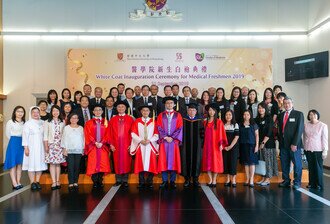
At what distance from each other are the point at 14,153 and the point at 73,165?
1.10 m

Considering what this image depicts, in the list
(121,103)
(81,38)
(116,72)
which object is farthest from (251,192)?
(81,38)

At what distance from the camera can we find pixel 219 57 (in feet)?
29.5

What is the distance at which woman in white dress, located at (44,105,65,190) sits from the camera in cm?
557

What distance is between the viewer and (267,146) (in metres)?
5.86

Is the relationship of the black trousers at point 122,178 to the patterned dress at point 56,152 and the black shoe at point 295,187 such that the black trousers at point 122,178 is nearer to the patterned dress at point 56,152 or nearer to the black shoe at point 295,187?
the patterned dress at point 56,152

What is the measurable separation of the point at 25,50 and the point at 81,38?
5.55 ft

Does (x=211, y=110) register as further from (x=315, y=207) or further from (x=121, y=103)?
(x=315, y=207)

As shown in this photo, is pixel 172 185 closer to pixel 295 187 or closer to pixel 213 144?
pixel 213 144

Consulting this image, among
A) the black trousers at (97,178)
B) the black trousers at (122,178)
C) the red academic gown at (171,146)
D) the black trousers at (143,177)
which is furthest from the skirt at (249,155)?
the black trousers at (97,178)

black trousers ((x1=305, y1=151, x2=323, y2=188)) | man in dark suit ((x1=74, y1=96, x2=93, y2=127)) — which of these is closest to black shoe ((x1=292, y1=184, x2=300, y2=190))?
black trousers ((x1=305, y1=151, x2=323, y2=188))

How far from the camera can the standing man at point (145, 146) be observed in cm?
564

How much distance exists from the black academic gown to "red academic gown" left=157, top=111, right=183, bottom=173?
0.16 m

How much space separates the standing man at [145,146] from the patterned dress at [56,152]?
1.26 m

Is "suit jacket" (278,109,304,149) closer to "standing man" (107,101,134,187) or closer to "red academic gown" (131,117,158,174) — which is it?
"red academic gown" (131,117,158,174)
